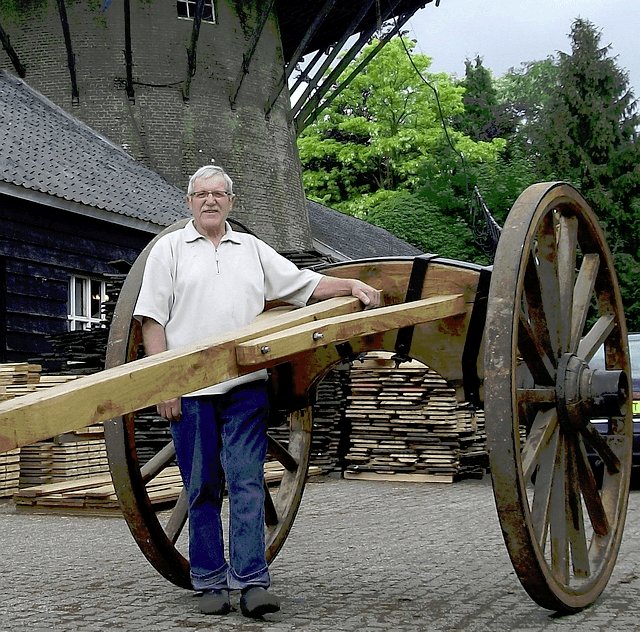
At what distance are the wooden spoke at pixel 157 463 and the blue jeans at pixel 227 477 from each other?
0.36 m

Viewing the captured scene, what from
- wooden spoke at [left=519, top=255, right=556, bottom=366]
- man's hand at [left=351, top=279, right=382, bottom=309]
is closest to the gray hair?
man's hand at [left=351, top=279, right=382, bottom=309]

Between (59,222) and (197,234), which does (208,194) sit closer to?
(197,234)

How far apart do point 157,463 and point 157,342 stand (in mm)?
814

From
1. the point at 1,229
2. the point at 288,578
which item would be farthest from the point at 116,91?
the point at 288,578

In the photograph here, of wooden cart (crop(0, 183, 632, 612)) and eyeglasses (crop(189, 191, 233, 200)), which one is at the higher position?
eyeglasses (crop(189, 191, 233, 200))

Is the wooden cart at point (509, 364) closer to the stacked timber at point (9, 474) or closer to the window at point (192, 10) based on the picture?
the stacked timber at point (9, 474)

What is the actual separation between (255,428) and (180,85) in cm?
1665

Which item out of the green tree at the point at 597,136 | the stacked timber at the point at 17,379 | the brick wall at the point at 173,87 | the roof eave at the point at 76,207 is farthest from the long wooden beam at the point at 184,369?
the green tree at the point at 597,136

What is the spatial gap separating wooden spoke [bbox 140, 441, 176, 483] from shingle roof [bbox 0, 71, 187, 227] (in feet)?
28.0

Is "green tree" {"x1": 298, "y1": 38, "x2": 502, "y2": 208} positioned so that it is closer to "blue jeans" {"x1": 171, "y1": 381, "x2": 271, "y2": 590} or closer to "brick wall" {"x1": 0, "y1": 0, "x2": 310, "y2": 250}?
"brick wall" {"x1": 0, "y1": 0, "x2": 310, "y2": 250}

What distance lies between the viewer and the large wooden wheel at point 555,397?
4.02 meters

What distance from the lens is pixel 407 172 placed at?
4375cm

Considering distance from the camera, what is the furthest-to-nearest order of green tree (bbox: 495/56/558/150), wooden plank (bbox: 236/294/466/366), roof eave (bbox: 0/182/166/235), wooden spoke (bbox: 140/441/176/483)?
1. green tree (bbox: 495/56/558/150)
2. roof eave (bbox: 0/182/166/235)
3. wooden spoke (bbox: 140/441/176/483)
4. wooden plank (bbox: 236/294/466/366)

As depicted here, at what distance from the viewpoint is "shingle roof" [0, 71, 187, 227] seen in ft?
47.2
